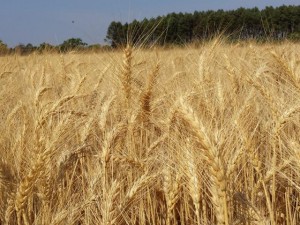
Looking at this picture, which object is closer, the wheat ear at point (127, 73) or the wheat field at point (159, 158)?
the wheat field at point (159, 158)

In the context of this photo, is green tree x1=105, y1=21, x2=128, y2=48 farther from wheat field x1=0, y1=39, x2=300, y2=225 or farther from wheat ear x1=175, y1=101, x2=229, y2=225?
wheat ear x1=175, y1=101, x2=229, y2=225

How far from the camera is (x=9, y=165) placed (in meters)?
1.69

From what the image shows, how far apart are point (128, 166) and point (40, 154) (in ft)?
1.86

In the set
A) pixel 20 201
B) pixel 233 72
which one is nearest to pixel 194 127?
pixel 20 201

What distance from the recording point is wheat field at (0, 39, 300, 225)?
4.37ft

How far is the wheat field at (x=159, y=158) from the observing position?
1.33 metres

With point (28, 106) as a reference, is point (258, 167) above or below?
below

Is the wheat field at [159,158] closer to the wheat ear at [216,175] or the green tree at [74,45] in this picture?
the wheat ear at [216,175]

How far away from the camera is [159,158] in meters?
1.76

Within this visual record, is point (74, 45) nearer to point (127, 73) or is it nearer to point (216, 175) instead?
point (127, 73)

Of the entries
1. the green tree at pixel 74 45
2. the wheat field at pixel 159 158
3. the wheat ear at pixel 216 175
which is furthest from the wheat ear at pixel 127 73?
the green tree at pixel 74 45

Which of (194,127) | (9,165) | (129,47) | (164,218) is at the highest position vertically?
(129,47)

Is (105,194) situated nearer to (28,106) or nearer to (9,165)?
(9,165)

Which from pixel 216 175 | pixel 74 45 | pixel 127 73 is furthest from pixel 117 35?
pixel 74 45
